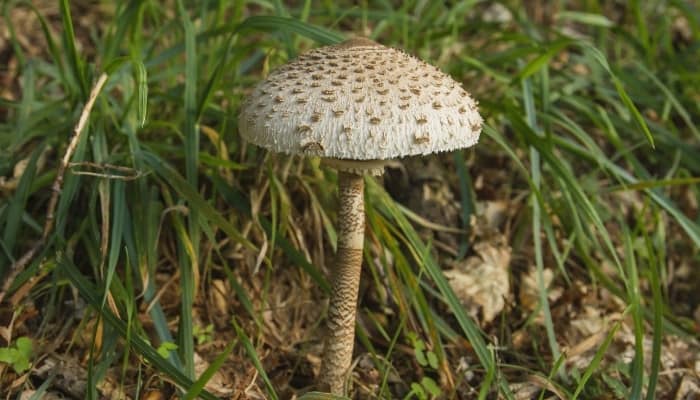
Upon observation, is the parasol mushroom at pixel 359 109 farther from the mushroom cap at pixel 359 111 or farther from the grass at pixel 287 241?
the grass at pixel 287 241

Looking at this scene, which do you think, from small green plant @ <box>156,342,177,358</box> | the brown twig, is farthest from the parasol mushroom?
small green plant @ <box>156,342,177,358</box>

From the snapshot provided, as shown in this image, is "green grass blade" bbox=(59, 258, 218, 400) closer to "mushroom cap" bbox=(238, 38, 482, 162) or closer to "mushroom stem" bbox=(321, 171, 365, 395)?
"mushroom stem" bbox=(321, 171, 365, 395)

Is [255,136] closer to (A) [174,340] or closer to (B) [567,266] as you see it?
(A) [174,340]

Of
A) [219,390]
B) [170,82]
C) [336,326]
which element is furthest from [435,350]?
[170,82]

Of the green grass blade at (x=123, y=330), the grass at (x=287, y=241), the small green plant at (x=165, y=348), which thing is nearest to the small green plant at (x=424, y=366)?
the grass at (x=287, y=241)

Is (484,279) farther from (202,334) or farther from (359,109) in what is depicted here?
(359,109)
